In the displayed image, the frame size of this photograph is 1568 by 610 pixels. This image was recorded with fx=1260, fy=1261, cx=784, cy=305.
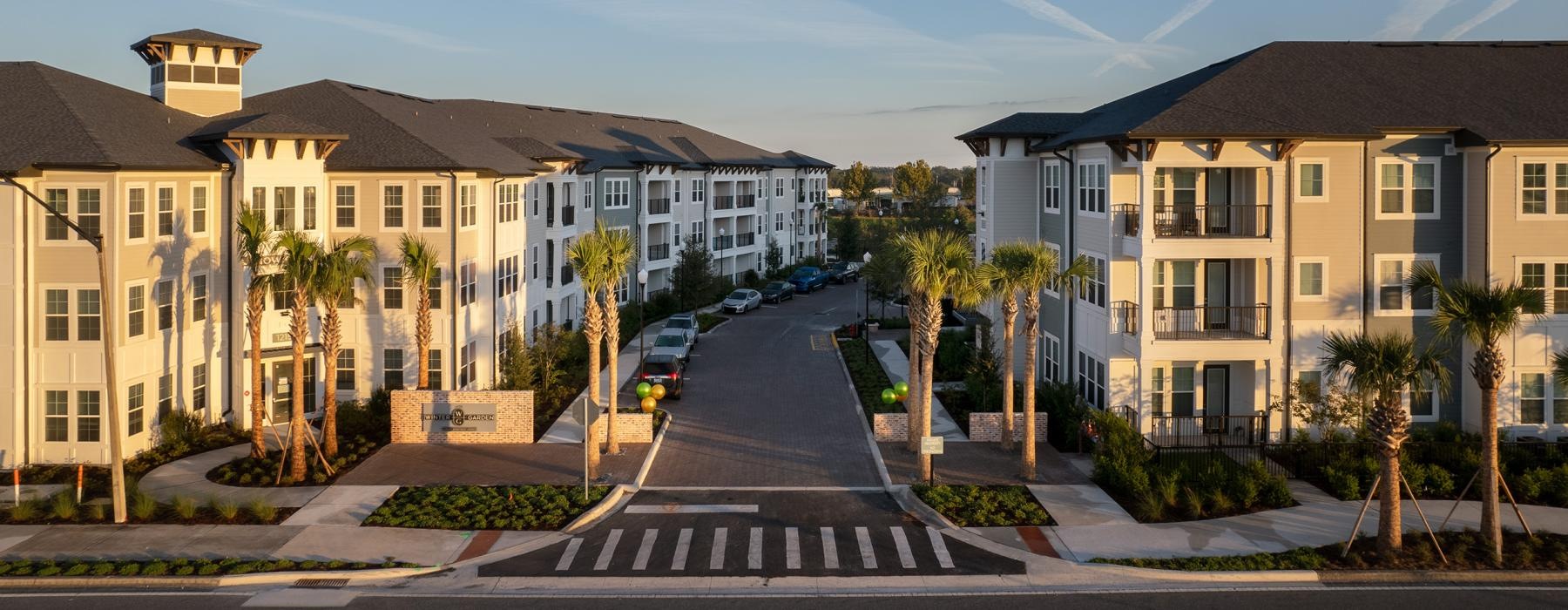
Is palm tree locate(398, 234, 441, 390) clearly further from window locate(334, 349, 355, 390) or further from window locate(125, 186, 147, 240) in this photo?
window locate(125, 186, 147, 240)

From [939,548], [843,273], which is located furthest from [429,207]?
[843,273]

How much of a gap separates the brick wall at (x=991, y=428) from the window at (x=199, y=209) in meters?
19.5

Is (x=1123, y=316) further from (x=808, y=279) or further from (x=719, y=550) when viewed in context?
(x=808, y=279)

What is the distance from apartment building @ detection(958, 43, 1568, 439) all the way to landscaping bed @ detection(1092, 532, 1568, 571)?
822 centimetres

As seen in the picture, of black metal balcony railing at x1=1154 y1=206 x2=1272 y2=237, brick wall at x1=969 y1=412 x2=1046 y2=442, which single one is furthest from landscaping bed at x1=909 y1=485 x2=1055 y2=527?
black metal balcony railing at x1=1154 y1=206 x2=1272 y2=237

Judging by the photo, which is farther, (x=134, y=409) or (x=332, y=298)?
(x=134, y=409)

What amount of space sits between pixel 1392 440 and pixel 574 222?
36.5 metres

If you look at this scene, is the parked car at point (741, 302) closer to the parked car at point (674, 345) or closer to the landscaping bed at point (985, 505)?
the parked car at point (674, 345)

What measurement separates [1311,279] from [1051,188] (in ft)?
30.0

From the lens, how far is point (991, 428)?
31047mm

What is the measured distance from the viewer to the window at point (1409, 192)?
98.0 feet

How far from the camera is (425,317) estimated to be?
107ft

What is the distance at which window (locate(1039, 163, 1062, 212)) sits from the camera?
36.2 m

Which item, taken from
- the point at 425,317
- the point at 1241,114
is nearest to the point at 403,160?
the point at 425,317
